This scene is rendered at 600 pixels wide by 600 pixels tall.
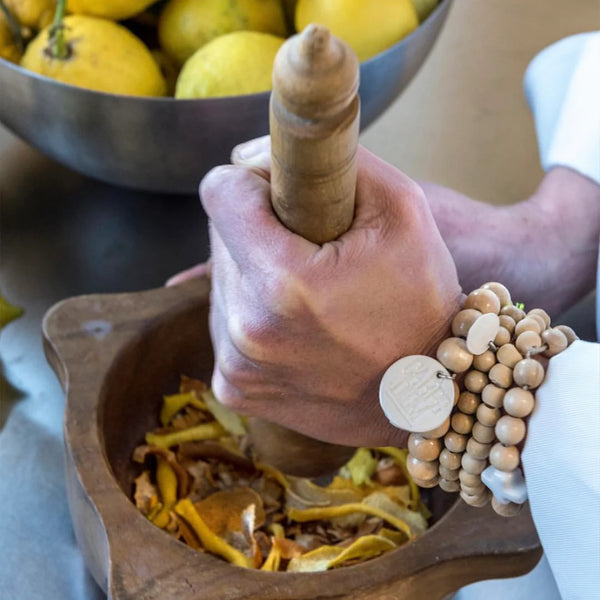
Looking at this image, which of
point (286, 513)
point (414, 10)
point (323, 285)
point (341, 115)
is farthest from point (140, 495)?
point (414, 10)

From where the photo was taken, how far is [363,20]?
2.03 ft

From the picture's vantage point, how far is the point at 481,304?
0.42 meters

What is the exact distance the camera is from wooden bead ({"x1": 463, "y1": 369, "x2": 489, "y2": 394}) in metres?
0.42

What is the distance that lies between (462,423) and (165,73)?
0.42 meters

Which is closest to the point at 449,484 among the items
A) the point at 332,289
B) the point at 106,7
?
the point at 332,289

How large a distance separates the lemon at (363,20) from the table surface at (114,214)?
20cm

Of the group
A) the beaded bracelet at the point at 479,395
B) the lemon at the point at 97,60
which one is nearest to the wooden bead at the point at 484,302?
the beaded bracelet at the point at 479,395

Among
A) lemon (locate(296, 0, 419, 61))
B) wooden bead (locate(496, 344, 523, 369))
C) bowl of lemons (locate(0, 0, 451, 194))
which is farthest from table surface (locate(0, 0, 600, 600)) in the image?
wooden bead (locate(496, 344, 523, 369))

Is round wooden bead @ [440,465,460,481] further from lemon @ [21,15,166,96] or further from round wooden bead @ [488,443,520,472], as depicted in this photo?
lemon @ [21,15,166,96]

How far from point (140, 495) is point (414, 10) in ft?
1.43

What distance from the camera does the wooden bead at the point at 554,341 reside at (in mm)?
418

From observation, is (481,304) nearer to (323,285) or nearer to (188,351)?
(323,285)

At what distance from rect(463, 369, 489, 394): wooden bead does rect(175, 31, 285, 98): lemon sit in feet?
0.95

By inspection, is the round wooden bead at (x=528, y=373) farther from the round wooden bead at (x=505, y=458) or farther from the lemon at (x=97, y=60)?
the lemon at (x=97, y=60)
